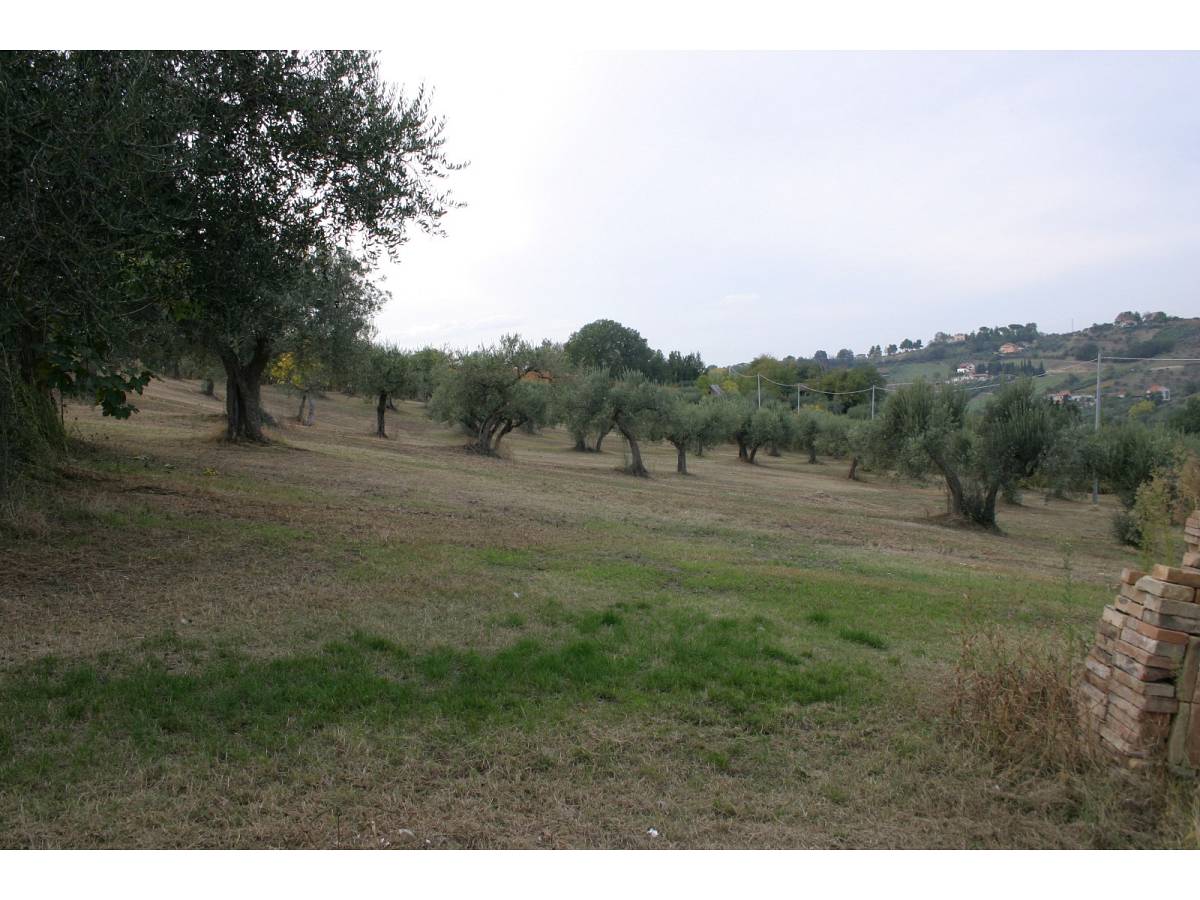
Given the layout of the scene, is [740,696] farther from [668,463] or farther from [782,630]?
[668,463]

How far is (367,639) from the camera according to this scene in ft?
21.8

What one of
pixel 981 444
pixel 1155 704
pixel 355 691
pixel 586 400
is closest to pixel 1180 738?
pixel 1155 704

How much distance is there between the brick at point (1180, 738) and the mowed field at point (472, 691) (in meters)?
0.25

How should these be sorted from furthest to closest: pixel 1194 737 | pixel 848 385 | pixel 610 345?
pixel 610 345 → pixel 848 385 → pixel 1194 737

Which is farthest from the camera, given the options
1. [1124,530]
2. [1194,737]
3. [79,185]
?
[1124,530]

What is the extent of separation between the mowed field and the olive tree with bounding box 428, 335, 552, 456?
22.0m

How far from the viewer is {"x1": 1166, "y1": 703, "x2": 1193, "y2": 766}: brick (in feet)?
14.4

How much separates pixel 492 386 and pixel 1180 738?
32.3m

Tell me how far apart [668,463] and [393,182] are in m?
40.5

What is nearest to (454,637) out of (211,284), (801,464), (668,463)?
(211,284)

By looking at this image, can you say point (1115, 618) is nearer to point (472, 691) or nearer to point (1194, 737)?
point (1194, 737)

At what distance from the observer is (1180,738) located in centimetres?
440

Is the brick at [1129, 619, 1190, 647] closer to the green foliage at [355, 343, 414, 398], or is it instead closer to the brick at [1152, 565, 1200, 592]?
Result: the brick at [1152, 565, 1200, 592]

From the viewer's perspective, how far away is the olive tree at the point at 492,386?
35.0m
